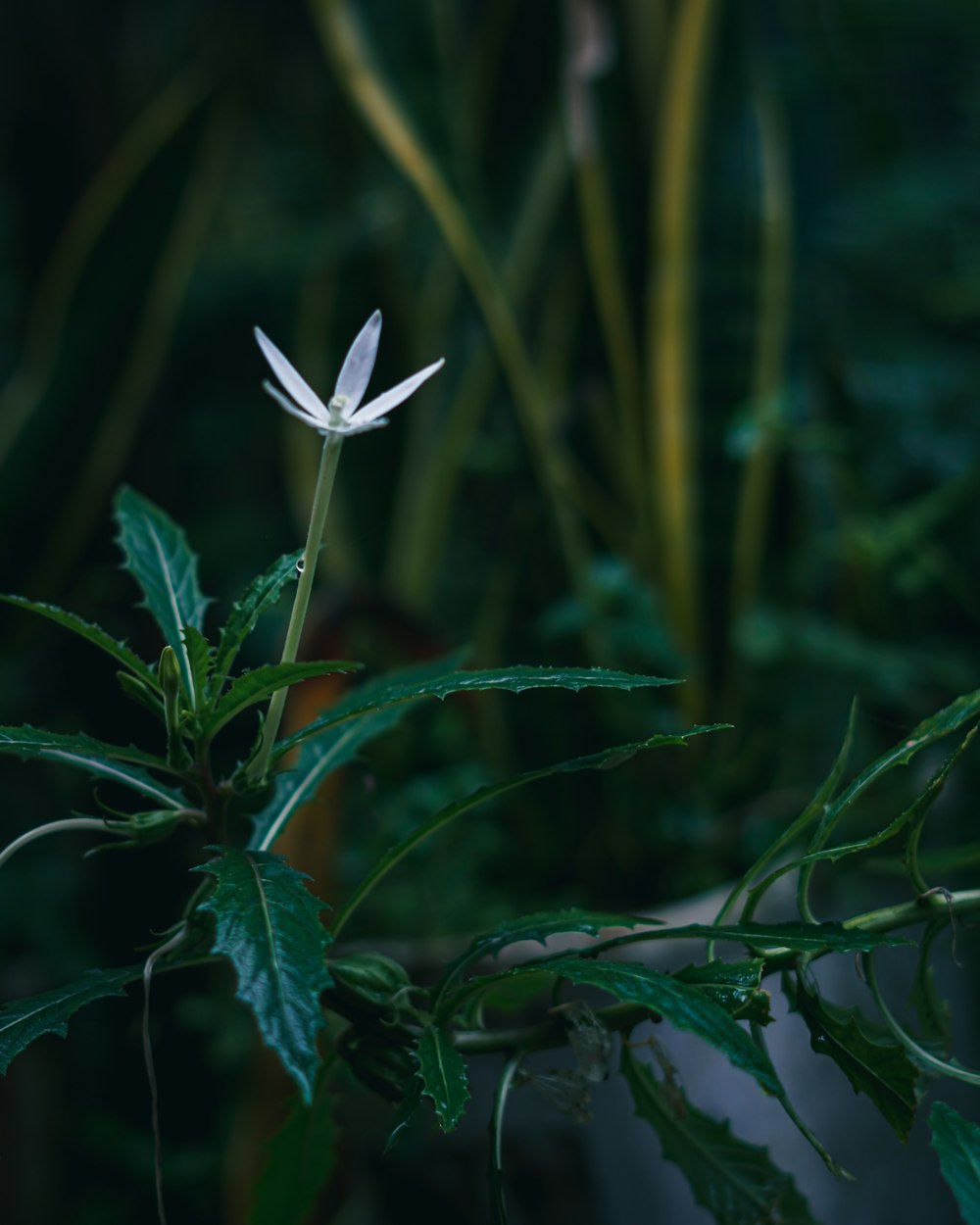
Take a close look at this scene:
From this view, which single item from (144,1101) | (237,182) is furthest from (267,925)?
(237,182)

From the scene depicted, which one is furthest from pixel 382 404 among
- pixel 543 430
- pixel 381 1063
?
pixel 543 430

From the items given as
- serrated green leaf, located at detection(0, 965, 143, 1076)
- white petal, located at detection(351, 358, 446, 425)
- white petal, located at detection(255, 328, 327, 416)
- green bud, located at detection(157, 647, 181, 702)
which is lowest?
serrated green leaf, located at detection(0, 965, 143, 1076)

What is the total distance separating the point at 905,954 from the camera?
0.41 m

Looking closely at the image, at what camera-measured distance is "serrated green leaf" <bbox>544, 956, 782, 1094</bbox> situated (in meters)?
0.14

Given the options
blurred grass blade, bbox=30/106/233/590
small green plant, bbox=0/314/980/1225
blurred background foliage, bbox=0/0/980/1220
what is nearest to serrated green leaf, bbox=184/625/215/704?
small green plant, bbox=0/314/980/1225

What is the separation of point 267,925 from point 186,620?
0.28ft

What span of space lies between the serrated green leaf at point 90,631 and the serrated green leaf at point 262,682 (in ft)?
0.05

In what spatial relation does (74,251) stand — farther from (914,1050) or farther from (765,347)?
(914,1050)

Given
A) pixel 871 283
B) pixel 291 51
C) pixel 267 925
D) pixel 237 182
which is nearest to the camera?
pixel 267 925

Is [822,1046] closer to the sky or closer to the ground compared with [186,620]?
closer to the ground

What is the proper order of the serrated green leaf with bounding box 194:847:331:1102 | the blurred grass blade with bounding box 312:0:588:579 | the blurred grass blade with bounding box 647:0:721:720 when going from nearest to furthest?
1. the serrated green leaf with bounding box 194:847:331:1102
2. the blurred grass blade with bounding box 312:0:588:579
3. the blurred grass blade with bounding box 647:0:721:720

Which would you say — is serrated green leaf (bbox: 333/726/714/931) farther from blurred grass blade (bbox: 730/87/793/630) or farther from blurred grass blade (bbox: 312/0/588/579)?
blurred grass blade (bbox: 730/87/793/630)

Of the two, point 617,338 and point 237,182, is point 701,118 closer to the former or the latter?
point 617,338

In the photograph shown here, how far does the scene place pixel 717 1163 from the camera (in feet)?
0.67
